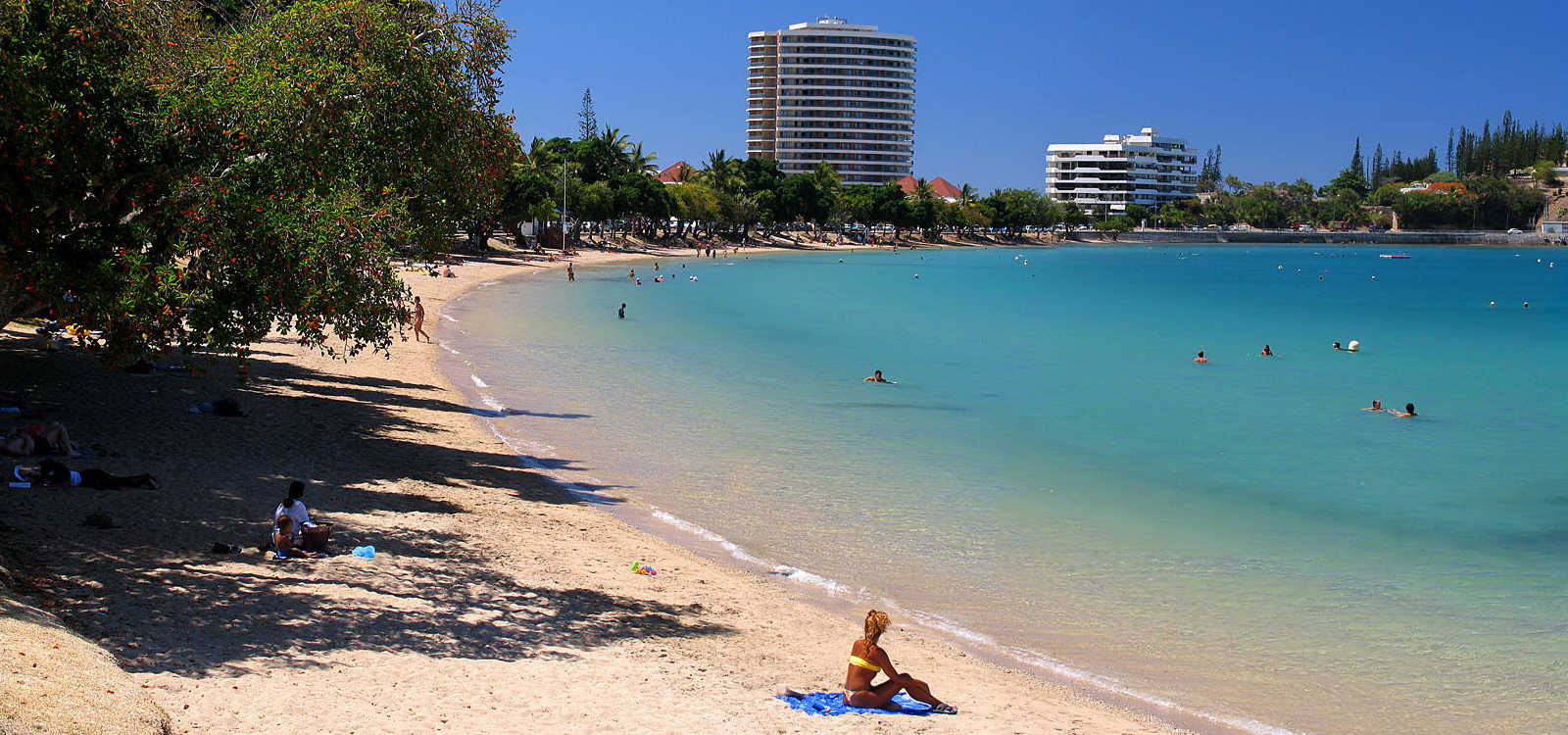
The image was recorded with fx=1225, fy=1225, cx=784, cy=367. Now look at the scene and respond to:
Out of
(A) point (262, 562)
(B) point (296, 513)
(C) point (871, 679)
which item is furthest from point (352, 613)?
(C) point (871, 679)

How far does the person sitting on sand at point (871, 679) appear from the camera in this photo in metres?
9.91

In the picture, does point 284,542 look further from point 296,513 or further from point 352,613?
point 352,613

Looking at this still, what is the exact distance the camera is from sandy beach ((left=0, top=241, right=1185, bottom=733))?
359 inches

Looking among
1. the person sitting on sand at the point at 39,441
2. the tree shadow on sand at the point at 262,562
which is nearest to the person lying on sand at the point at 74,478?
the tree shadow on sand at the point at 262,562

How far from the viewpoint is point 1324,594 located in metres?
14.9

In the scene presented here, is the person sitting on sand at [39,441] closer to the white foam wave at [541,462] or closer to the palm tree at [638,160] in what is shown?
the white foam wave at [541,462]

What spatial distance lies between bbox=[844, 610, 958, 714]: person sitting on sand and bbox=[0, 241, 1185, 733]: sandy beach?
0.90 ft

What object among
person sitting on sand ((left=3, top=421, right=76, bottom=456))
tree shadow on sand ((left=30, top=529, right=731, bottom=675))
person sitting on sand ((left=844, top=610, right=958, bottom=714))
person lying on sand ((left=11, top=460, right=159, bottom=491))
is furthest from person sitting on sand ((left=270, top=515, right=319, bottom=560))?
person sitting on sand ((left=844, top=610, right=958, bottom=714))

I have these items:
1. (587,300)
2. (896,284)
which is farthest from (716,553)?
(896,284)

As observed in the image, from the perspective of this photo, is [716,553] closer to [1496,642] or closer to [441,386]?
[1496,642]

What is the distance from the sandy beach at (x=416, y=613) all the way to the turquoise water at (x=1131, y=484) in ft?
5.41

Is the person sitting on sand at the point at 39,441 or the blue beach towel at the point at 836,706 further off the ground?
the person sitting on sand at the point at 39,441

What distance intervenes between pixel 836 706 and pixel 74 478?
9.42 m

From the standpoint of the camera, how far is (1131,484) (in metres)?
21.6
